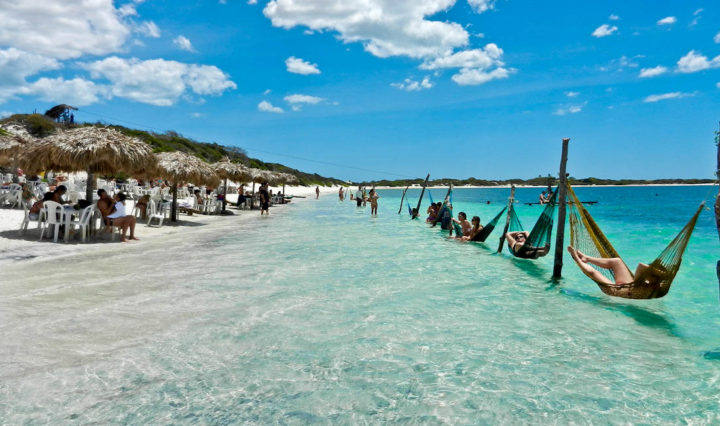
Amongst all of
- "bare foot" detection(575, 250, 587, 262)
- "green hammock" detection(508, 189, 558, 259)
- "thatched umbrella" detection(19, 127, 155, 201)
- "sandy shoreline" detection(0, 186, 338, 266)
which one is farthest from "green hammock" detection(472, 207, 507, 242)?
"thatched umbrella" detection(19, 127, 155, 201)

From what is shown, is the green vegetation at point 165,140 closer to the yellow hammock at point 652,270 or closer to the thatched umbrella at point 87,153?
the thatched umbrella at point 87,153

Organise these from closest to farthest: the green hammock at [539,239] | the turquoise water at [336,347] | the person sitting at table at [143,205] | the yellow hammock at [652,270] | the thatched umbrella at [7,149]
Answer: the turquoise water at [336,347] < the yellow hammock at [652,270] < the green hammock at [539,239] < the person sitting at table at [143,205] < the thatched umbrella at [7,149]

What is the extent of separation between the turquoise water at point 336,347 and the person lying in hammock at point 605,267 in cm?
35

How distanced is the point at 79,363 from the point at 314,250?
5.81 m

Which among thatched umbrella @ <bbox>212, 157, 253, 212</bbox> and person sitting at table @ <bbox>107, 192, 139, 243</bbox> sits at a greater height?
thatched umbrella @ <bbox>212, 157, 253, 212</bbox>

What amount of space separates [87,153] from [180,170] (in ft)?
11.1

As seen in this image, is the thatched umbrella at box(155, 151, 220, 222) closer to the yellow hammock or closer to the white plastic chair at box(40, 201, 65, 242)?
the white plastic chair at box(40, 201, 65, 242)

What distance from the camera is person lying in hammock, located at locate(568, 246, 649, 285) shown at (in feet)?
17.1

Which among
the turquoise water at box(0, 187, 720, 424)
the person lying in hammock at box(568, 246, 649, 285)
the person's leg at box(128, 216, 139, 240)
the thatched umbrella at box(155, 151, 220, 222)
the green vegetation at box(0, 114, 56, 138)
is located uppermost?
the green vegetation at box(0, 114, 56, 138)

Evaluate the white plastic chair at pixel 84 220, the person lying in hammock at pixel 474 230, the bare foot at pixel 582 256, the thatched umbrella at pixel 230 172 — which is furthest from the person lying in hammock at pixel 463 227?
the thatched umbrella at pixel 230 172

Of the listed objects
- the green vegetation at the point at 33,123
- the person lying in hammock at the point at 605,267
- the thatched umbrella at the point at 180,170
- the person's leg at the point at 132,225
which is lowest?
the person's leg at the point at 132,225

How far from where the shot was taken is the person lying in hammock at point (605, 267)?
17.1 feet

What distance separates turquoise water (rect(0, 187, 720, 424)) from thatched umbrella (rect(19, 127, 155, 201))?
2.30m

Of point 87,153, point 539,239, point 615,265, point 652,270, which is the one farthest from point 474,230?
point 87,153
